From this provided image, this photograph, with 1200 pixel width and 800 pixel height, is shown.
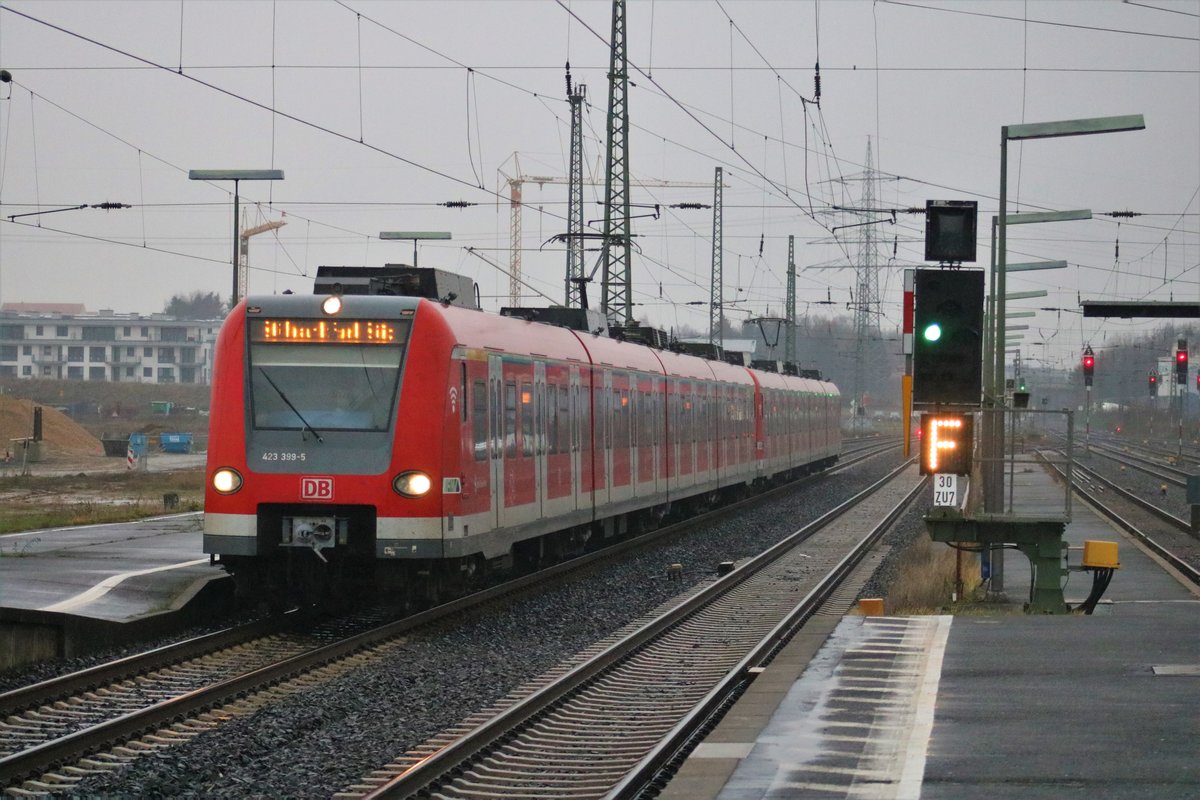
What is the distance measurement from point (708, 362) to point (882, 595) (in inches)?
581

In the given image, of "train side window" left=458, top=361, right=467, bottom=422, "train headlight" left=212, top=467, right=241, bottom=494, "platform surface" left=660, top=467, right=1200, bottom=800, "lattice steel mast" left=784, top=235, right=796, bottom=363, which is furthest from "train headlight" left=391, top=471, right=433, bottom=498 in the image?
"lattice steel mast" left=784, top=235, right=796, bottom=363

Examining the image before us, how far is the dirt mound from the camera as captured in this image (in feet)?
220

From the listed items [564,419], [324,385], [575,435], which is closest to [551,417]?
[564,419]

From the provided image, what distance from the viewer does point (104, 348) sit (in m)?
141

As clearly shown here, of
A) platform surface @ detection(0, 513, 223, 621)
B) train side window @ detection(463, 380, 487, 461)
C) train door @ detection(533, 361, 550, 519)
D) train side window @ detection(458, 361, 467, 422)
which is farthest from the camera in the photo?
train door @ detection(533, 361, 550, 519)

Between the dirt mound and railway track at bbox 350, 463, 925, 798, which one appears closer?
railway track at bbox 350, 463, 925, 798

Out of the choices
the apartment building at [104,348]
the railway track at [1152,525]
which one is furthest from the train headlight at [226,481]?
the apartment building at [104,348]

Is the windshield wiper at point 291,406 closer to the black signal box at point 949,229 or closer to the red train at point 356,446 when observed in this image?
the red train at point 356,446

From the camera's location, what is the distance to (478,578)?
17.8 m

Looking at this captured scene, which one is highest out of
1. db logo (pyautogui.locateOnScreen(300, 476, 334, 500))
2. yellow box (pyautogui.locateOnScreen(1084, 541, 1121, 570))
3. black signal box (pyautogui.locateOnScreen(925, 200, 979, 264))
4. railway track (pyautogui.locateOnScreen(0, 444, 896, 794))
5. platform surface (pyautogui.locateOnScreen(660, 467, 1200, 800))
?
black signal box (pyautogui.locateOnScreen(925, 200, 979, 264))

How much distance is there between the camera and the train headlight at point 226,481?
14.6 m

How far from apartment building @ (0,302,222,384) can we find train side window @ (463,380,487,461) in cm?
12657

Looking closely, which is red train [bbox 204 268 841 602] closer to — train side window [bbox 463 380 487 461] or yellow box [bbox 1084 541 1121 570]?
train side window [bbox 463 380 487 461]

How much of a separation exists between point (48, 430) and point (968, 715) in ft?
210
